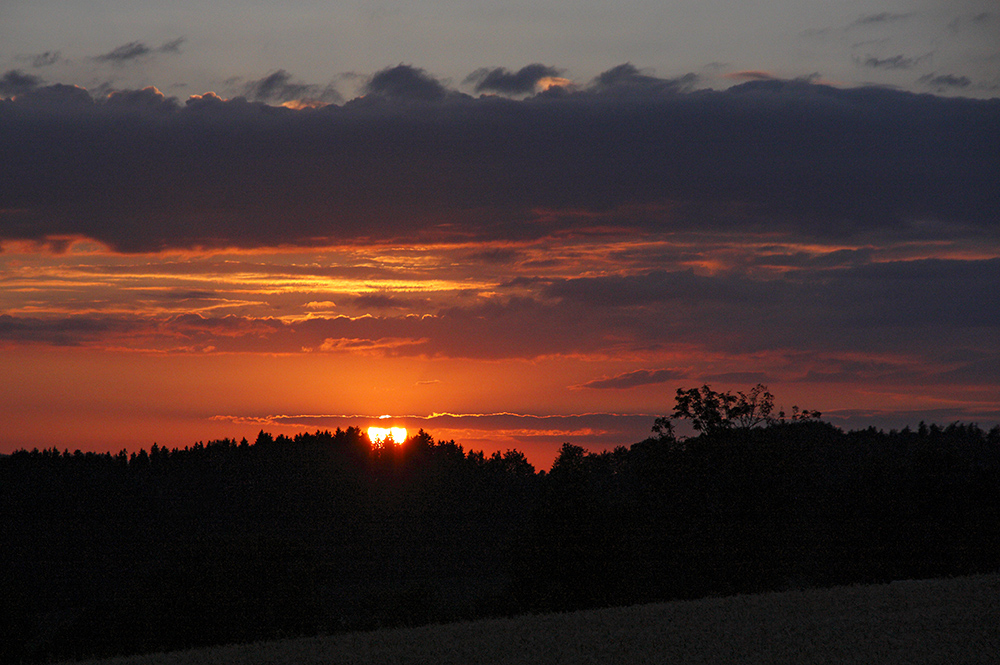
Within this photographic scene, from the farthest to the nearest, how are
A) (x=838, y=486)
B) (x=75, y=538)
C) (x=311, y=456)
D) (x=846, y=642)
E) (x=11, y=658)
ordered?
(x=311, y=456) → (x=75, y=538) → (x=838, y=486) → (x=11, y=658) → (x=846, y=642)

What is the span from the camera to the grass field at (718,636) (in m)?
24.4

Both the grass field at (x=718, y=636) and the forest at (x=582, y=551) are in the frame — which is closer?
the grass field at (x=718, y=636)

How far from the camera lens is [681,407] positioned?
6556cm

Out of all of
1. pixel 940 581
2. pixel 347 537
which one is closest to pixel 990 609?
pixel 940 581

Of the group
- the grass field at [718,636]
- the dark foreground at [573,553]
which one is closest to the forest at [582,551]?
the dark foreground at [573,553]

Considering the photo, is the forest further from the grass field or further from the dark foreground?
the grass field

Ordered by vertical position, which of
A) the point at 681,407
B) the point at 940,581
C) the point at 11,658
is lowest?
the point at 11,658

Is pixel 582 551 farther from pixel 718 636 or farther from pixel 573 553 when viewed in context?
pixel 718 636

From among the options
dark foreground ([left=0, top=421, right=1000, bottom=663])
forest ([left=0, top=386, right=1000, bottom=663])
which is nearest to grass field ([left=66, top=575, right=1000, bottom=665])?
dark foreground ([left=0, top=421, right=1000, bottom=663])

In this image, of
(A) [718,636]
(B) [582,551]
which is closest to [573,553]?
(B) [582,551]

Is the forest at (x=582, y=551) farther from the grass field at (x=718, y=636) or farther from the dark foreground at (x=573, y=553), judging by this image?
the grass field at (x=718, y=636)

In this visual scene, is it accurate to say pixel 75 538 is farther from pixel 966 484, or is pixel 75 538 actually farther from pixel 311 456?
pixel 966 484

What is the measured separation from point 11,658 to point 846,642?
44.9 metres

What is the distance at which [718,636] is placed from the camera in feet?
90.1
